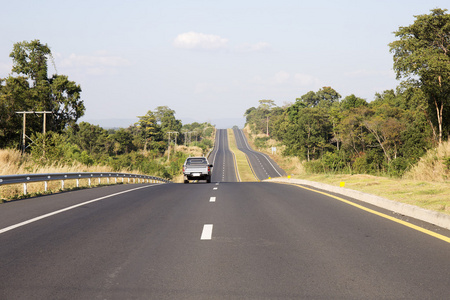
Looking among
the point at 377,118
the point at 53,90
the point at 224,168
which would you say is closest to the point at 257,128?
the point at 224,168

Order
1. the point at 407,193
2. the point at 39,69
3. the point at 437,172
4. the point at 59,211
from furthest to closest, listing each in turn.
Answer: the point at 39,69 → the point at 437,172 → the point at 407,193 → the point at 59,211

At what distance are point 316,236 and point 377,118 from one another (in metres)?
65.4

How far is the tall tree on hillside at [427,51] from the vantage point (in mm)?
37094

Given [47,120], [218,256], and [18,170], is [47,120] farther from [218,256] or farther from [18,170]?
[218,256]

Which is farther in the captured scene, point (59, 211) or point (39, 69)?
point (39, 69)

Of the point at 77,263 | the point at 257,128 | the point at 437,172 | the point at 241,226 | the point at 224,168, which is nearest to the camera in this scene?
the point at 77,263

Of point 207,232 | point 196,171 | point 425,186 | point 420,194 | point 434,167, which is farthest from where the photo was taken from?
Result: point 196,171

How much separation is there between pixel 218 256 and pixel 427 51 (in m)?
→ 35.7

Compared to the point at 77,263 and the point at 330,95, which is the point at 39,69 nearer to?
the point at 77,263

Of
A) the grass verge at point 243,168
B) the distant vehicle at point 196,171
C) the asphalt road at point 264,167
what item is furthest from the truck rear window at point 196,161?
the asphalt road at point 264,167

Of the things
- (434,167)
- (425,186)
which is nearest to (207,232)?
(425,186)

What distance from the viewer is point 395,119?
217 ft

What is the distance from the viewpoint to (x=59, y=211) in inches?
451

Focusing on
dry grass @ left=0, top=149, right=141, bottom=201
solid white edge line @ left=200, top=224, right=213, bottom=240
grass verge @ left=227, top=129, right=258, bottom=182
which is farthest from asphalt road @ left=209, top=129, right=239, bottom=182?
solid white edge line @ left=200, top=224, right=213, bottom=240
